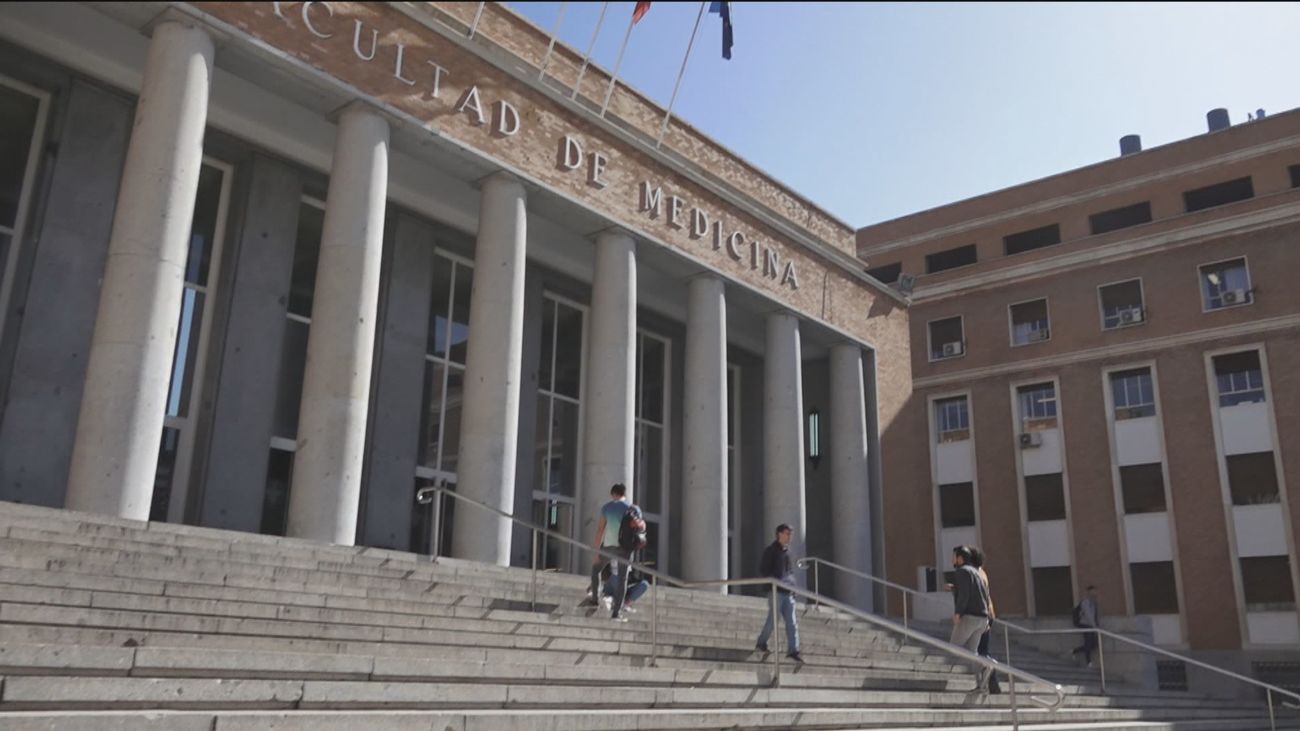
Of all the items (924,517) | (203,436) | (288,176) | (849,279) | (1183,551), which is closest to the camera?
(203,436)

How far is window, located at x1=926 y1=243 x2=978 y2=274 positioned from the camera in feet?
120

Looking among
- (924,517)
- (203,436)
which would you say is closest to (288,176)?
(203,436)

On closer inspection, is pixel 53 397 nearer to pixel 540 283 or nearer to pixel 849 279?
pixel 540 283

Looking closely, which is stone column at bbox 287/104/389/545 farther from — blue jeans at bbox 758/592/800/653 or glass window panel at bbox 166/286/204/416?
blue jeans at bbox 758/592/800/653

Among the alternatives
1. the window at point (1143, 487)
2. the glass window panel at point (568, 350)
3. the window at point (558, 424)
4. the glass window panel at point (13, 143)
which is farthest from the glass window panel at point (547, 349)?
the window at point (1143, 487)

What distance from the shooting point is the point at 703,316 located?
19.6m

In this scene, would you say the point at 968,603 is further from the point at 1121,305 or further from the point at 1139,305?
the point at 1121,305

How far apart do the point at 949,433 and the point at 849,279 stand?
12.7 metres

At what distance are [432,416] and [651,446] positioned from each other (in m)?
6.14

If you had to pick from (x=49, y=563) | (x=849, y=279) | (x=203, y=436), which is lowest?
(x=49, y=563)

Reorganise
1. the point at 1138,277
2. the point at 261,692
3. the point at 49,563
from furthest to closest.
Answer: the point at 1138,277
the point at 49,563
the point at 261,692

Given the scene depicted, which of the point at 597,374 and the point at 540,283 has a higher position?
the point at 540,283

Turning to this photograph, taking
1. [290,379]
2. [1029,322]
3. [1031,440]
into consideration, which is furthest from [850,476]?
[1029,322]

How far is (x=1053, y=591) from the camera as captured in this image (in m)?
31.0
